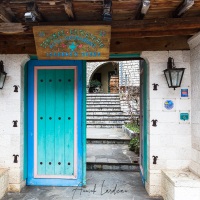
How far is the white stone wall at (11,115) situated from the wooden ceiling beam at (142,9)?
2094 millimetres

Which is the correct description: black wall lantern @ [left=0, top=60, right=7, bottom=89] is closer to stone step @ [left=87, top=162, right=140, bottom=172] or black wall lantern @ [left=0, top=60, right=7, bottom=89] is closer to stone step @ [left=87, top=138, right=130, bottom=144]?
stone step @ [left=87, top=162, right=140, bottom=172]

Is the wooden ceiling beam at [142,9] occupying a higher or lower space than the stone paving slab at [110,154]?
higher

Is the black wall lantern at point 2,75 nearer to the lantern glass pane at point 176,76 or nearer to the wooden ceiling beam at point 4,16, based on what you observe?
the wooden ceiling beam at point 4,16

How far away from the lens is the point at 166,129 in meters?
3.80

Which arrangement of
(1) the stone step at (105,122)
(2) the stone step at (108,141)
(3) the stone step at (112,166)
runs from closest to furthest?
(3) the stone step at (112,166) → (2) the stone step at (108,141) → (1) the stone step at (105,122)

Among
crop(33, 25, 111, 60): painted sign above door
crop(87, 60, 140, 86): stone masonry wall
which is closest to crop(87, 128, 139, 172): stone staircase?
crop(33, 25, 111, 60): painted sign above door

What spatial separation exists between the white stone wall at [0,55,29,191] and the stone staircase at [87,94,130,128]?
6421mm

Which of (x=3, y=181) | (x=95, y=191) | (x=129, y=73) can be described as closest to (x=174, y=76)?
(x=95, y=191)

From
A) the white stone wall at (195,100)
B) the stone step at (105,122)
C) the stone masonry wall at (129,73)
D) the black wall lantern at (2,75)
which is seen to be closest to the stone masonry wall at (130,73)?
the stone masonry wall at (129,73)

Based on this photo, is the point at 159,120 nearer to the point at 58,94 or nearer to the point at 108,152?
the point at 58,94

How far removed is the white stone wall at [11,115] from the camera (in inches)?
155

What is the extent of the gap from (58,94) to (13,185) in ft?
5.87

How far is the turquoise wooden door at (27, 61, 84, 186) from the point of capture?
13.6 ft

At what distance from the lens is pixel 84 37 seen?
10.2ft
